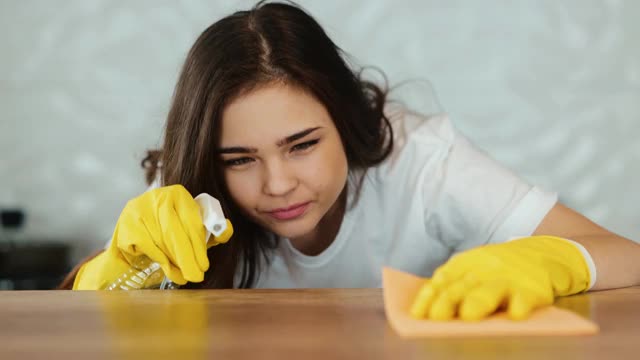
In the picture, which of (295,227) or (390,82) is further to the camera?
(390,82)

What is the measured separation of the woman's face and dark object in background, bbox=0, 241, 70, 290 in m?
1.73

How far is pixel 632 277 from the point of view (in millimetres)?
949

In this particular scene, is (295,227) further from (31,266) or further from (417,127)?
(31,266)

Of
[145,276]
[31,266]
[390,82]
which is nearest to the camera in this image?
[145,276]

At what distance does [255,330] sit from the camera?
2.09 ft

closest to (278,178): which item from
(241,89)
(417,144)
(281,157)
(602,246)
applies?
(281,157)

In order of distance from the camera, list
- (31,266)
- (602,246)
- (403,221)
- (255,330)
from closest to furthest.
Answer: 1. (255,330)
2. (602,246)
3. (403,221)
4. (31,266)

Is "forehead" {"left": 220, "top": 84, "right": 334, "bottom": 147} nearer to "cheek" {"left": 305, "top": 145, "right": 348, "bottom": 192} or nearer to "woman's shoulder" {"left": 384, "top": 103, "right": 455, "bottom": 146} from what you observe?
"cheek" {"left": 305, "top": 145, "right": 348, "bottom": 192}

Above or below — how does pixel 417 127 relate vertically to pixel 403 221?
above

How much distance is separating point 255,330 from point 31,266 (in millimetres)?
2352

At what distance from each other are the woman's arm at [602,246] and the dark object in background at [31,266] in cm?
203

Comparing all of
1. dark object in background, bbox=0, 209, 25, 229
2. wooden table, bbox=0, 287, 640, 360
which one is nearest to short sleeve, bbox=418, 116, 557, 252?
wooden table, bbox=0, 287, 640, 360

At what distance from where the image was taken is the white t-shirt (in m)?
1.37

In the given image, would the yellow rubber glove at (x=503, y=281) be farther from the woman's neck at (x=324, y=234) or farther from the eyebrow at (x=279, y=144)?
the woman's neck at (x=324, y=234)
